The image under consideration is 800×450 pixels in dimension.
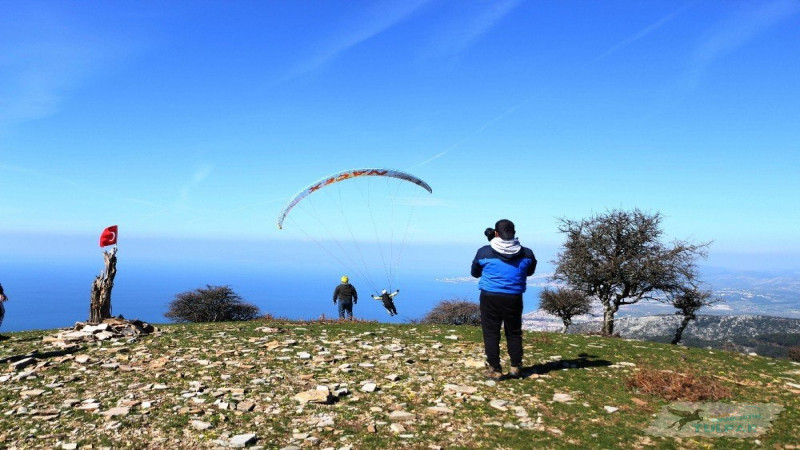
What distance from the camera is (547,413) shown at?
7156 millimetres

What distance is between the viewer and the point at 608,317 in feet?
105

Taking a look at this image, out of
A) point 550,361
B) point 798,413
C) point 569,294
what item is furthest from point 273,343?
point 569,294

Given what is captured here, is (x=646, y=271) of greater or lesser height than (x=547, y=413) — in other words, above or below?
above

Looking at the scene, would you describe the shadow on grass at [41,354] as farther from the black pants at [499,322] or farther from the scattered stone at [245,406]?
the black pants at [499,322]

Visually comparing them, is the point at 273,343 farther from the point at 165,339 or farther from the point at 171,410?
the point at 171,410

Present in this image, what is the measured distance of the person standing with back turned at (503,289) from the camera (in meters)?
8.89

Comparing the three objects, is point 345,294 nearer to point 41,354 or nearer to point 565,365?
point 41,354

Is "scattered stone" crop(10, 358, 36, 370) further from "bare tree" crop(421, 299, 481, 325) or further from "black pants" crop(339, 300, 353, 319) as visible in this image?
"bare tree" crop(421, 299, 481, 325)

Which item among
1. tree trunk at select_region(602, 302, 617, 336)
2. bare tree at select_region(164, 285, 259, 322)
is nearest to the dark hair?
tree trunk at select_region(602, 302, 617, 336)

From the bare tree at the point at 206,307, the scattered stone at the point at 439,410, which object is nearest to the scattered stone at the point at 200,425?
the scattered stone at the point at 439,410

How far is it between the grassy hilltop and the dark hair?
113 inches

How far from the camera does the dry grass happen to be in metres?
7.82

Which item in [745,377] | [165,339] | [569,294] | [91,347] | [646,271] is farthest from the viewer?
[569,294]

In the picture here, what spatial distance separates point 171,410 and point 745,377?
1114 cm
